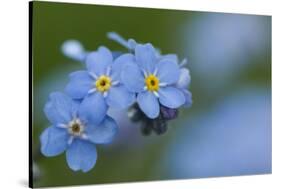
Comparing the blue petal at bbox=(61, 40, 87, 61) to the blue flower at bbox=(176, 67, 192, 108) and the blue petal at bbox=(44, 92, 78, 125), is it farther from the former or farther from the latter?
the blue flower at bbox=(176, 67, 192, 108)

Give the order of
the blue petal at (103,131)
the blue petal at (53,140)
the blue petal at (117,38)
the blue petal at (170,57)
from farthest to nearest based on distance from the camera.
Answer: the blue petal at (170,57) < the blue petal at (117,38) < the blue petal at (103,131) < the blue petal at (53,140)

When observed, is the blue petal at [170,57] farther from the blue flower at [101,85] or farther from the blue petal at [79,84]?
the blue petal at [79,84]

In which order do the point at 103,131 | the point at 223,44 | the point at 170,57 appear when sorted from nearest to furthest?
the point at 103,131
the point at 170,57
the point at 223,44

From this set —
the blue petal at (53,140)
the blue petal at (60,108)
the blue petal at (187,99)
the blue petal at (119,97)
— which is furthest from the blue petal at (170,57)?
the blue petal at (53,140)

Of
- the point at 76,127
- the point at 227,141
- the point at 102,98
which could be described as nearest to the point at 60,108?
the point at 76,127

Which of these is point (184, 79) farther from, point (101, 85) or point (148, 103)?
point (101, 85)

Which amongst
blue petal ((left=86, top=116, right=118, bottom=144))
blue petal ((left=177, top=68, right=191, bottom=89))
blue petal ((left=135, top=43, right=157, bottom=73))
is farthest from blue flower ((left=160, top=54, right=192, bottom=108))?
blue petal ((left=86, top=116, right=118, bottom=144))

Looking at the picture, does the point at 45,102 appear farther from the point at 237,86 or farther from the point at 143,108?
the point at 237,86

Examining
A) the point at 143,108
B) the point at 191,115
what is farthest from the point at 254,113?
the point at 143,108
